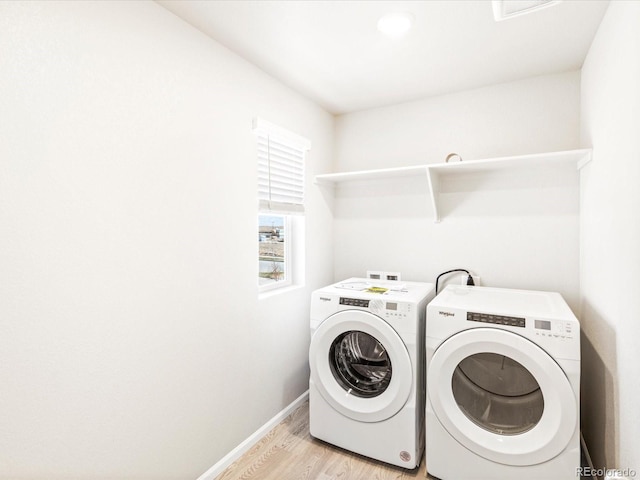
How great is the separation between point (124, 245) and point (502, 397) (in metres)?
1.96

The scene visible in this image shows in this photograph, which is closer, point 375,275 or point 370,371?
point 370,371

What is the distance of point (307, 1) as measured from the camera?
1.49m

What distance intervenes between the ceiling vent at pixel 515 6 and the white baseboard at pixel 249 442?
2496 millimetres

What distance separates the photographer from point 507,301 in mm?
1864

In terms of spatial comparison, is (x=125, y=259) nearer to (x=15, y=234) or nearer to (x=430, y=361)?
(x=15, y=234)

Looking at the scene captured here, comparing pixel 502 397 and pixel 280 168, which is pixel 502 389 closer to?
pixel 502 397

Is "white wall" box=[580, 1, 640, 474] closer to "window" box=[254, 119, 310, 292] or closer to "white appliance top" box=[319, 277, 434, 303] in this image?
"white appliance top" box=[319, 277, 434, 303]

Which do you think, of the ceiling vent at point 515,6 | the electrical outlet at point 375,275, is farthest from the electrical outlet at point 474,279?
the ceiling vent at point 515,6

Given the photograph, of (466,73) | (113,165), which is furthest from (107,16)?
(466,73)

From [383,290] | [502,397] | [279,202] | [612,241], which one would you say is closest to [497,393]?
[502,397]

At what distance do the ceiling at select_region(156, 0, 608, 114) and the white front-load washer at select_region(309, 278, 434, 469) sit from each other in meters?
1.38

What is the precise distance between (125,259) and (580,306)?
2.54 m
